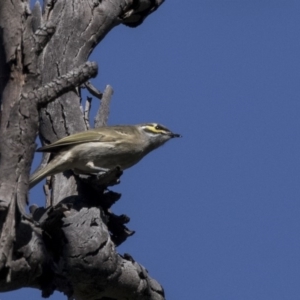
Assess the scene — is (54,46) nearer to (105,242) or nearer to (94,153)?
(94,153)

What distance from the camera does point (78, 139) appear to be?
839cm

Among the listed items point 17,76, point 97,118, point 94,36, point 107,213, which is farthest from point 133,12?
point 17,76

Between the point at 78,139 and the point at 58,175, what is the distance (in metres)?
0.40

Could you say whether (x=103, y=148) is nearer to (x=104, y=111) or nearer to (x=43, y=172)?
(x=104, y=111)

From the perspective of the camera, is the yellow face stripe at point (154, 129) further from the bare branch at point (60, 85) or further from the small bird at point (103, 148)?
the bare branch at point (60, 85)

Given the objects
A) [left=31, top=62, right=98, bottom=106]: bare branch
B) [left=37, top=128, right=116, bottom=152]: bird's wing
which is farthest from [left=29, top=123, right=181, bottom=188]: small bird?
[left=31, top=62, right=98, bottom=106]: bare branch

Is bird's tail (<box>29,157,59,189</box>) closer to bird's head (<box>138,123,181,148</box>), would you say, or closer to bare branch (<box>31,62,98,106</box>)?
bird's head (<box>138,123,181,148</box>)

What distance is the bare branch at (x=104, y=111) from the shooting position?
28.7 feet

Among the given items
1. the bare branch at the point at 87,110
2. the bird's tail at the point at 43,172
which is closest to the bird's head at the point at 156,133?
the bare branch at the point at 87,110

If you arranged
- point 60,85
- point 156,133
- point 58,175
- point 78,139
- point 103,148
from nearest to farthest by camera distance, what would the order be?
point 60,85, point 78,139, point 58,175, point 103,148, point 156,133

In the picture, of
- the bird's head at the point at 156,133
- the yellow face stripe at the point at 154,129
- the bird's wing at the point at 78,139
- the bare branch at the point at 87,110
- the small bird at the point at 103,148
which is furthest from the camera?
the yellow face stripe at the point at 154,129

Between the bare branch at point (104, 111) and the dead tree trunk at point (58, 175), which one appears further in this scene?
the bare branch at point (104, 111)

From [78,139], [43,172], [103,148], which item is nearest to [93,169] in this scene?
[103,148]

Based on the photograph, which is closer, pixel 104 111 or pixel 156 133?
pixel 104 111
